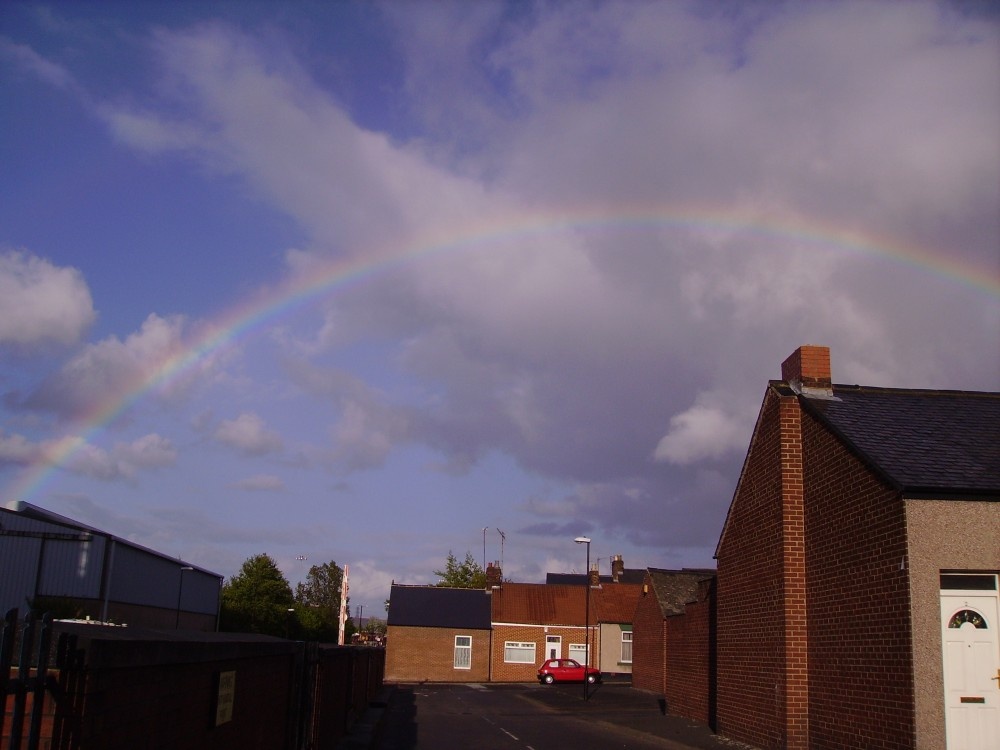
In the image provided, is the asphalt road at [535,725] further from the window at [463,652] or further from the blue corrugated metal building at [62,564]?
the window at [463,652]

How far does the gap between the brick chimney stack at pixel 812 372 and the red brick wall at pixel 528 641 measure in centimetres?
4840

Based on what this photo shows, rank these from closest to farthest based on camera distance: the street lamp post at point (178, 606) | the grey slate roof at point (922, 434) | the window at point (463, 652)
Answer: the grey slate roof at point (922, 434), the street lamp post at point (178, 606), the window at point (463, 652)

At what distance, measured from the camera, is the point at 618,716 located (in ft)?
97.2

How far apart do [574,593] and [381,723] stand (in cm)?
4364

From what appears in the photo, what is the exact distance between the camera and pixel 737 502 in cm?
2052

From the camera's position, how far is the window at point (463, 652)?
63094mm

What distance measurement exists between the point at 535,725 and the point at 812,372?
47.6ft

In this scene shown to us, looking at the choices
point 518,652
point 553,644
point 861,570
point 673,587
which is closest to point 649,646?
point 673,587

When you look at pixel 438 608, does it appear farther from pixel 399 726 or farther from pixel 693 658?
pixel 693 658

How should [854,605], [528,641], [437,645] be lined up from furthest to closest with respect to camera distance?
[528,641], [437,645], [854,605]

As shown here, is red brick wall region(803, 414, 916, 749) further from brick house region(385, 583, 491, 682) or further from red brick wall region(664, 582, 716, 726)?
brick house region(385, 583, 491, 682)

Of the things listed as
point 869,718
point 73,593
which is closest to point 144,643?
point 869,718

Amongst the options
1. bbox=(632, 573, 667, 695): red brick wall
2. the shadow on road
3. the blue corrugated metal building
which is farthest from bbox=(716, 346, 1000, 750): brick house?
bbox=(632, 573, 667, 695): red brick wall

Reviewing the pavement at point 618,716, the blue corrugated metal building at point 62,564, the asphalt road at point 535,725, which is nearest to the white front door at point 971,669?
the pavement at point 618,716
